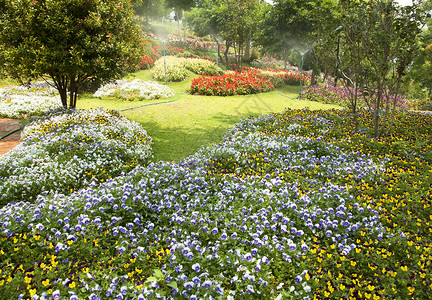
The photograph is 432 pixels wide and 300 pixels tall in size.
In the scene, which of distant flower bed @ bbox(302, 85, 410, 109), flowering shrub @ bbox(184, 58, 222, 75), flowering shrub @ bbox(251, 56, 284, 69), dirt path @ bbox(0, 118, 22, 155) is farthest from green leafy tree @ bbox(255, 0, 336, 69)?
dirt path @ bbox(0, 118, 22, 155)

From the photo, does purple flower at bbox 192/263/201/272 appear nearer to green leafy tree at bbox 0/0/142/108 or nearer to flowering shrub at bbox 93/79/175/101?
green leafy tree at bbox 0/0/142/108

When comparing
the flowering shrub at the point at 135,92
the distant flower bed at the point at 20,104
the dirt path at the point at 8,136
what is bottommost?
the dirt path at the point at 8,136

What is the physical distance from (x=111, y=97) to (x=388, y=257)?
14.4 m

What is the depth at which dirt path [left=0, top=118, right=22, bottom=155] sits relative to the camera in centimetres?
719

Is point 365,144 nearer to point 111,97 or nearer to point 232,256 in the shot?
point 232,256

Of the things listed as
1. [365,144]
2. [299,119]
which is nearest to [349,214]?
[365,144]

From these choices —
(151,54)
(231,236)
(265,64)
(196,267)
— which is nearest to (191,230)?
(231,236)

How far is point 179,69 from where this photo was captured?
2139cm

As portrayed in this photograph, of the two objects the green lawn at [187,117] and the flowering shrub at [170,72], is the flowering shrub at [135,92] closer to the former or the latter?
the green lawn at [187,117]

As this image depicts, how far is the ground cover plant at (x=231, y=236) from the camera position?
8.19 ft

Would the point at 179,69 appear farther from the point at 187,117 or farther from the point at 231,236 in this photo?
the point at 231,236

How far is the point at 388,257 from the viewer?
9.52ft

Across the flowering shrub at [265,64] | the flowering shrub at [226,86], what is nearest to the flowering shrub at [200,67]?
the flowering shrub at [226,86]

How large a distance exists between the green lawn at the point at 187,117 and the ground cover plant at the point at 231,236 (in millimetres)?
2536
